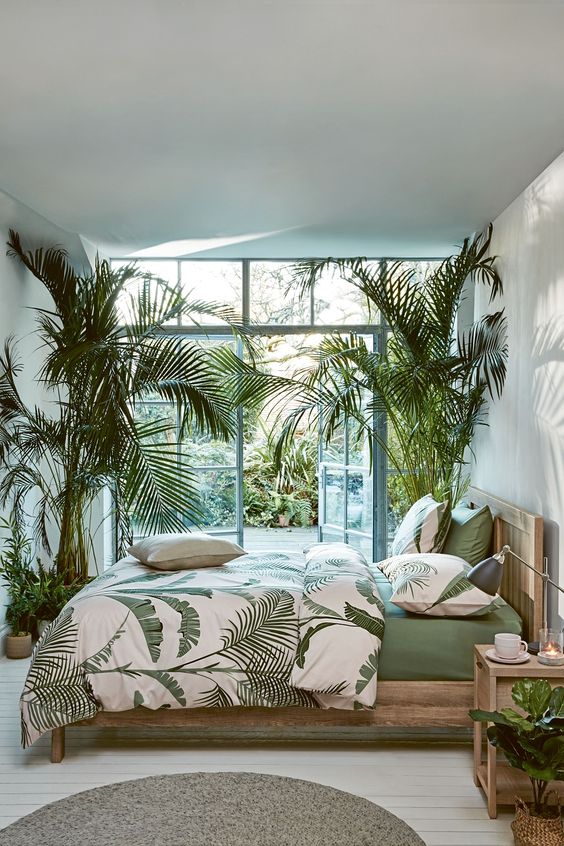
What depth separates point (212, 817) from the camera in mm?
2926

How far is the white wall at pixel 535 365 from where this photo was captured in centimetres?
395

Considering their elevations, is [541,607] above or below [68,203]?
below

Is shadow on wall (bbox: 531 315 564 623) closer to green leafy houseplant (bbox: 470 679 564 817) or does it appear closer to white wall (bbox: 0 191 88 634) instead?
green leafy houseplant (bbox: 470 679 564 817)

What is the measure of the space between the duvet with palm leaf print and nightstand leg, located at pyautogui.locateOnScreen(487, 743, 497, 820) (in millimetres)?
583

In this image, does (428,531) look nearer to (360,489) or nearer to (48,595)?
(360,489)

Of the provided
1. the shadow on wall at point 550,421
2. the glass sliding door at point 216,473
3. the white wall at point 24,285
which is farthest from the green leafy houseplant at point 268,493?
the shadow on wall at point 550,421

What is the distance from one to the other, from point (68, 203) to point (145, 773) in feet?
10.2

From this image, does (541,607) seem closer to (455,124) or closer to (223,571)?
(223,571)

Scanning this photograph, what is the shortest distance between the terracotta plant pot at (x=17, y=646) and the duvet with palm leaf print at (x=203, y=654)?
5.30 ft

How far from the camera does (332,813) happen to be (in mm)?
2955

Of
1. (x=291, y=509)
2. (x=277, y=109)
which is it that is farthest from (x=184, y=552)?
(x=291, y=509)

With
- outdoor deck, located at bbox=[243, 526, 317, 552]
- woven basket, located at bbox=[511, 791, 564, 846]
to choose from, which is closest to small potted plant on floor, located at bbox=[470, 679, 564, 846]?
woven basket, located at bbox=[511, 791, 564, 846]

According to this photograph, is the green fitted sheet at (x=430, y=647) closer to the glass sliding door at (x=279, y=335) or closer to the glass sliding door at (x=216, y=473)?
the glass sliding door at (x=279, y=335)

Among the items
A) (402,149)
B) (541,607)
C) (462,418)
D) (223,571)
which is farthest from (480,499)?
(402,149)
